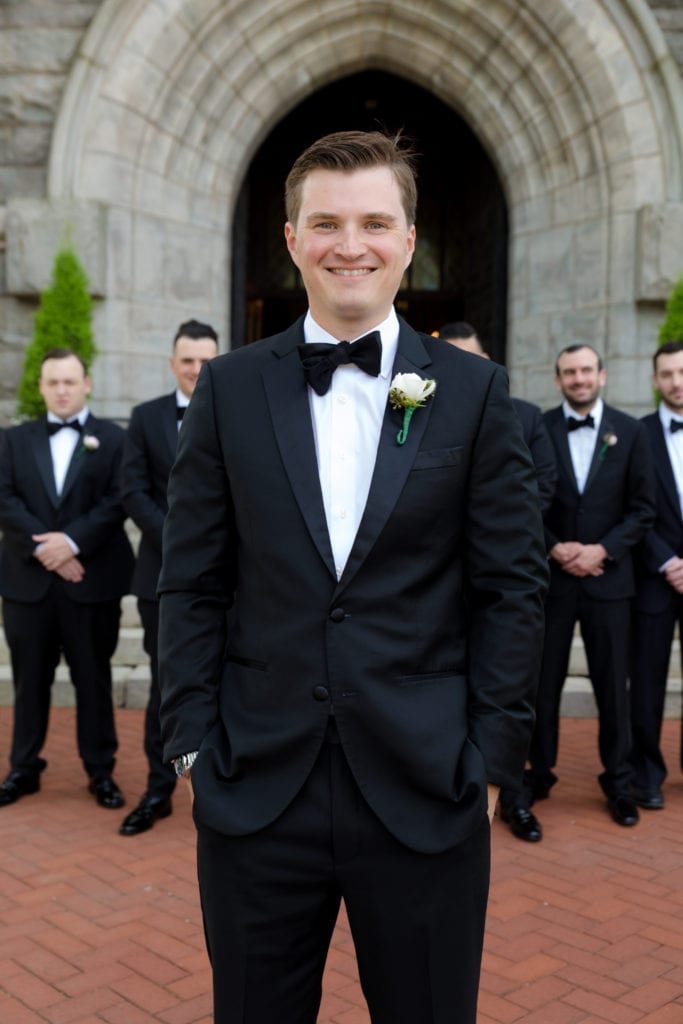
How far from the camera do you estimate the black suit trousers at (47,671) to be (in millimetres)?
5109

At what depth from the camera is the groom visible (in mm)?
1908

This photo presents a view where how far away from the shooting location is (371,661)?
193cm

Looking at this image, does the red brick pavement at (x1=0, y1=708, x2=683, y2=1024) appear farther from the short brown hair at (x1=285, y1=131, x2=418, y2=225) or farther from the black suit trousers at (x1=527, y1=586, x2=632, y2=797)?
the short brown hair at (x1=285, y1=131, x2=418, y2=225)

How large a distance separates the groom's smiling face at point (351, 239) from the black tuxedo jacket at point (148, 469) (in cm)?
291

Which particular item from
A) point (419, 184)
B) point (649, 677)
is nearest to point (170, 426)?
point (649, 677)

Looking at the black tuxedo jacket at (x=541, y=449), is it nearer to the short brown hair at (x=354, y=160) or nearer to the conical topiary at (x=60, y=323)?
the short brown hair at (x=354, y=160)

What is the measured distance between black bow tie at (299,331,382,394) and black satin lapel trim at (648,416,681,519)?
11.9ft

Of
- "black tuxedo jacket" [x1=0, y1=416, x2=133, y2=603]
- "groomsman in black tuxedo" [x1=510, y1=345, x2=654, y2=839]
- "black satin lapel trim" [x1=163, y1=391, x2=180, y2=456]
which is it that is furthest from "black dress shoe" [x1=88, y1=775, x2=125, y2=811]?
"groomsman in black tuxedo" [x1=510, y1=345, x2=654, y2=839]

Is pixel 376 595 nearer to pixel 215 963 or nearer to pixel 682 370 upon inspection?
pixel 215 963

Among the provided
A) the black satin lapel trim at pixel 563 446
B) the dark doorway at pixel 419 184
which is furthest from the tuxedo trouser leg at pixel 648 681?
the dark doorway at pixel 419 184

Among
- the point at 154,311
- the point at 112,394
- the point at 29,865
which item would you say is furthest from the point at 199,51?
the point at 29,865

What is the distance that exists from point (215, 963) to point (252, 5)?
24.7 ft

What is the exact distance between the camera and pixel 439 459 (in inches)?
78.5

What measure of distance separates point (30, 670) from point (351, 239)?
377 centimetres
